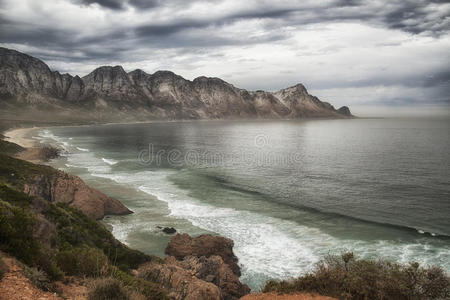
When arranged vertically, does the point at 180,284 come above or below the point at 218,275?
above

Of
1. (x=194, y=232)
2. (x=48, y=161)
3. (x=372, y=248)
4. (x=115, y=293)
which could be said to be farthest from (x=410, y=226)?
(x=48, y=161)

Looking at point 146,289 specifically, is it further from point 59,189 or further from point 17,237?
point 59,189

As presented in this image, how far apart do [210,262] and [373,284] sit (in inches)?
365

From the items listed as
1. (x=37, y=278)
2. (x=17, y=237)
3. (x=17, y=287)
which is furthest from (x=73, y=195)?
(x=17, y=287)

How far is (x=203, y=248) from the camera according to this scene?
22250 millimetres

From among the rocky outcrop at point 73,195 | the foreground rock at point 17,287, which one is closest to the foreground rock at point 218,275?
the foreground rock at point 17,287

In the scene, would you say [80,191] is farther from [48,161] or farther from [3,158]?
[48,161]

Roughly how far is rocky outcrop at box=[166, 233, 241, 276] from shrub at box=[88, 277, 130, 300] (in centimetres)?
1348

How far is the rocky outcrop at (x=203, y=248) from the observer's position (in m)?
21.9

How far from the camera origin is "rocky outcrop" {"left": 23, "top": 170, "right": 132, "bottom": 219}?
29938 mm

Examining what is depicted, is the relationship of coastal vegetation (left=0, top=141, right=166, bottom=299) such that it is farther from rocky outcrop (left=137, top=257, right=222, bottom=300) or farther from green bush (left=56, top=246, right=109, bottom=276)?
rocky outcrop (left=137, top=257, right=222, bottom=300)

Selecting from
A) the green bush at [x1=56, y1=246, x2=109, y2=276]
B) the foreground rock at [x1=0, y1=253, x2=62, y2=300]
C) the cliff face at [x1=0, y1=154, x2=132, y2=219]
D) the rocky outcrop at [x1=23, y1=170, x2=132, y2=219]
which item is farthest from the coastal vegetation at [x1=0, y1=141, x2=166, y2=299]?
the cliff face at [x1=0, y1=154, x2=132, y2=219]

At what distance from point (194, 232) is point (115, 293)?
19.4 m

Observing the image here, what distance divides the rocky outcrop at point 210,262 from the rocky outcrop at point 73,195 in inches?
420
